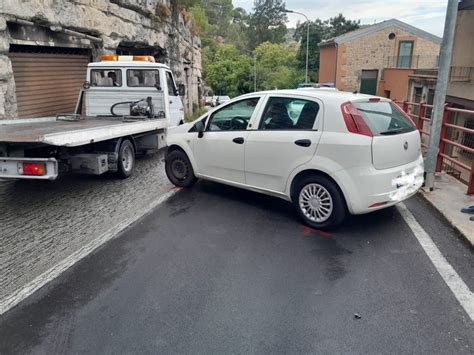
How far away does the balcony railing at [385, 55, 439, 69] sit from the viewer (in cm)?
3366

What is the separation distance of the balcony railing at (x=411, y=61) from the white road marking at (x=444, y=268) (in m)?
32.4

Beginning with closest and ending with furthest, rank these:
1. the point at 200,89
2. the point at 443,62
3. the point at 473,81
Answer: the point at 443,62 < the point at 473,81 < the point at 200,89

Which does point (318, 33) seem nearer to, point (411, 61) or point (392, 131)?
point (411, 61)

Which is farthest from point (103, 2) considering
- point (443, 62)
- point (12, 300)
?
point (12, 300)

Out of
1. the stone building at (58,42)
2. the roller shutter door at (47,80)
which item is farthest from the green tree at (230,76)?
the roller shutter door at (47,80)

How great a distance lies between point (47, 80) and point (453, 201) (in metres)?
10.2

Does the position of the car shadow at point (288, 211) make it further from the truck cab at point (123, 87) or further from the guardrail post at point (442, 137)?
the truck cab at point (123, 87)

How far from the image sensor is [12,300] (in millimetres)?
3506

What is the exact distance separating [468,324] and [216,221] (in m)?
3.19

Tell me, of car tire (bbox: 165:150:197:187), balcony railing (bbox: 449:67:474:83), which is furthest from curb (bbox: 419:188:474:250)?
balcony railing (bbox: 449:67:474:83)

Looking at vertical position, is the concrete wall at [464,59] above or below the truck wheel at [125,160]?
above

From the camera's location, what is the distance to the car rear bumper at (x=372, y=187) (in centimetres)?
455

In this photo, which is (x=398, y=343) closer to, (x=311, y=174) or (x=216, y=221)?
(x=311, y=174)

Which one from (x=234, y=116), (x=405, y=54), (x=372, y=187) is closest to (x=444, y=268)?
(x=372, y=187)
